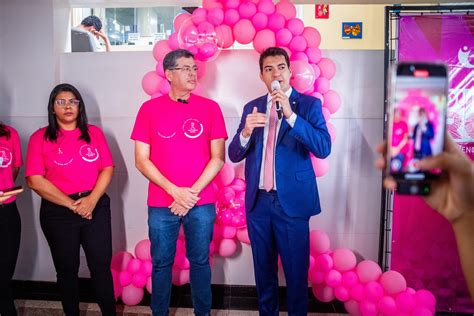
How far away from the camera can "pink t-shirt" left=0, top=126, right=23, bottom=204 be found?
7.11 ft

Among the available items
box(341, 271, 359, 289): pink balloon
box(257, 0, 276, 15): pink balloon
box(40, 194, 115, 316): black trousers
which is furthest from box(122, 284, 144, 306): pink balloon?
box(257, 0, 276, 15): pink balloon

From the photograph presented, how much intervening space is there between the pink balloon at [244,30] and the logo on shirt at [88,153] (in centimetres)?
107

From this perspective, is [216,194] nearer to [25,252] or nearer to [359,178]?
[359,178]

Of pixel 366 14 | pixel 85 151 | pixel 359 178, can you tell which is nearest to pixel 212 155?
pixel 85 151

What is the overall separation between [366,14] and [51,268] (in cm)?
315

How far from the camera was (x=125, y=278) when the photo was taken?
8.17 feet

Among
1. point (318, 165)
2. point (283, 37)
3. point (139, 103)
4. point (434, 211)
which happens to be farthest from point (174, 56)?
point (434, 211)

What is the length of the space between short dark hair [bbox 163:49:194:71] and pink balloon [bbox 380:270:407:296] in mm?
1706

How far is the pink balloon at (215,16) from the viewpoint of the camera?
222 centimetres

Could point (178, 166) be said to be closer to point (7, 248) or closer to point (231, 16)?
point (231, 16)

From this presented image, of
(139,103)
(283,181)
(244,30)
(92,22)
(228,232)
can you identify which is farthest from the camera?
(92,22)

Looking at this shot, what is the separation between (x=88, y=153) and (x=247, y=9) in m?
1.23

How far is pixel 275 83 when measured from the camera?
1841mm

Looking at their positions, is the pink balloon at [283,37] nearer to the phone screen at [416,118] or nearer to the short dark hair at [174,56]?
the short dark hair at [174,56]
